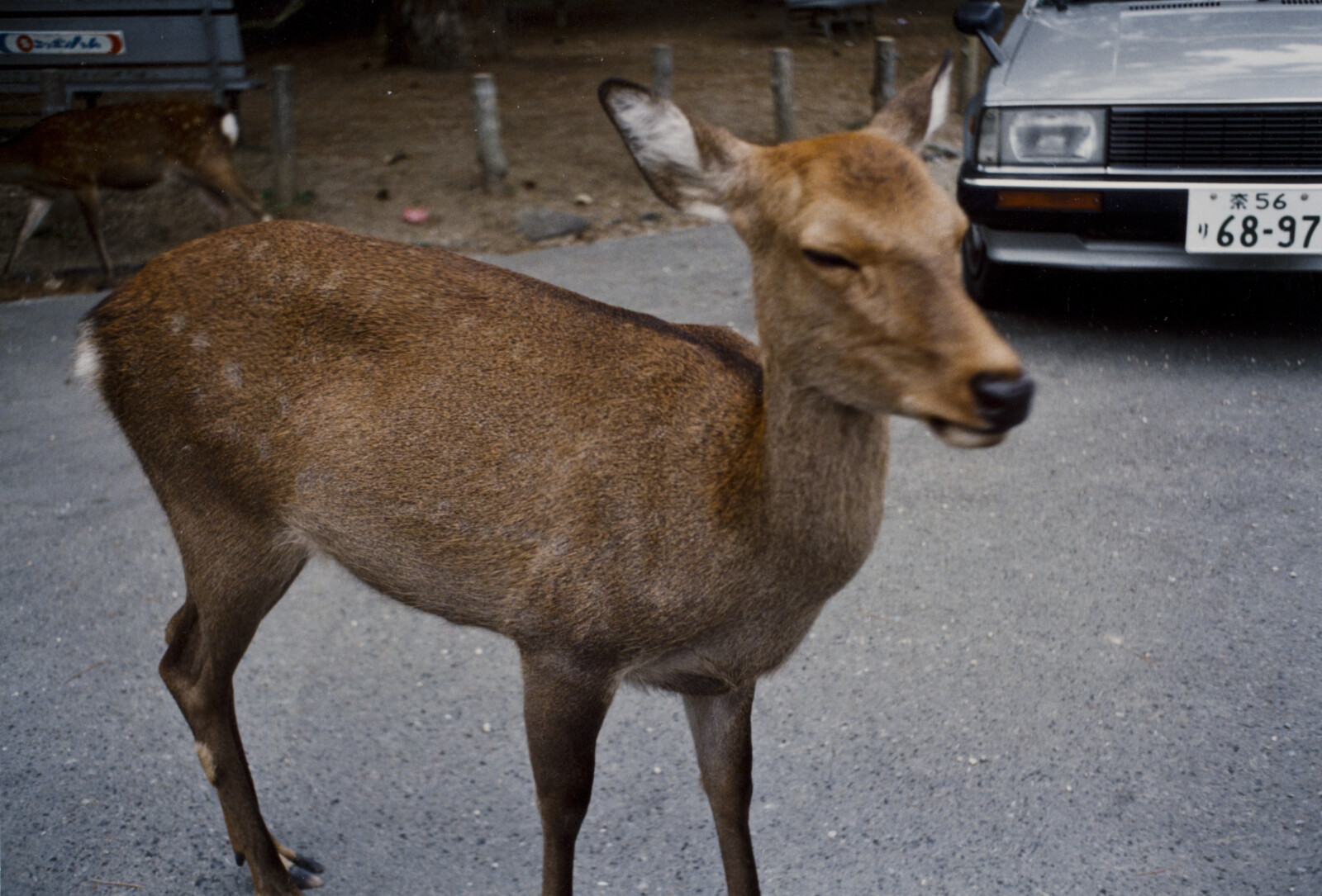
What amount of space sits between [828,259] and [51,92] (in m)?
8.60

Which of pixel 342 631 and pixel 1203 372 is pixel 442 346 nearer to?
pixel 342 631

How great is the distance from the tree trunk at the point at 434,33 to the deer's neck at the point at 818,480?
11.8 metres

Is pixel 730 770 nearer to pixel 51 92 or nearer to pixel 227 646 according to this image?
pixel 227 646

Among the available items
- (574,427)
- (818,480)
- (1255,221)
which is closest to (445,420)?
(574,427)

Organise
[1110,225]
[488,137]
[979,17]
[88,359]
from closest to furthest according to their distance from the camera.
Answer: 1. [88,359]
2. [1110,225]
3. [979,17]
4. [488,137]

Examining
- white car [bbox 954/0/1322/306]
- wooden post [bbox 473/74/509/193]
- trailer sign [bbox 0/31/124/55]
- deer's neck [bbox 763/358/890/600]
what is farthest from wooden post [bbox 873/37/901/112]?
deer's neck [bbox 763/358/890/600]

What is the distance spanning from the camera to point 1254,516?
3.99 meters

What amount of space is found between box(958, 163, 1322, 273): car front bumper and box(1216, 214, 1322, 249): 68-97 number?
71 mm

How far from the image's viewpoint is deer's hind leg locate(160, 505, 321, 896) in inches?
96.3

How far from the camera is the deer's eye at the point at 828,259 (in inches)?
70.2

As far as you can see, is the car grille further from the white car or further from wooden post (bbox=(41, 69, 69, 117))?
wooden post (bbox=(41, 69, 69, 117))

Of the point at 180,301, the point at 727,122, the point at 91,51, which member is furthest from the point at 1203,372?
the point at 91,51

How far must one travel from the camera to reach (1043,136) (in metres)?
5.15

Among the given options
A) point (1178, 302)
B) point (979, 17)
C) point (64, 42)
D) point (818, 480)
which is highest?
point (979, 17)
